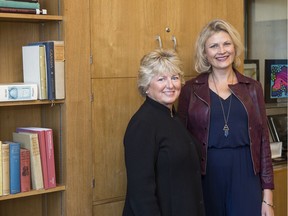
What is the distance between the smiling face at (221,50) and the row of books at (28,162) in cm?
94

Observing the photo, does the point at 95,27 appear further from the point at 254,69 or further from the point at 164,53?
the point at 254,69

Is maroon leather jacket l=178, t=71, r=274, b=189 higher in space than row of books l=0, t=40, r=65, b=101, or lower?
lower

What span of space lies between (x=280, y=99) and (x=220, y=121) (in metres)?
1.55

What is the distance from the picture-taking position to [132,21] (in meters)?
2.90

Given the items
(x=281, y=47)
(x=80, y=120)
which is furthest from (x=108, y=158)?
(x=281, y=47)

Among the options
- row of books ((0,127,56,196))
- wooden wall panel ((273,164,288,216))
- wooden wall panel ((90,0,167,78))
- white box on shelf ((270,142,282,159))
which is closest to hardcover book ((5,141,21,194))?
row of books ((0,127,56,196))

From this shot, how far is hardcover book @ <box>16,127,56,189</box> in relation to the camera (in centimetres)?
266

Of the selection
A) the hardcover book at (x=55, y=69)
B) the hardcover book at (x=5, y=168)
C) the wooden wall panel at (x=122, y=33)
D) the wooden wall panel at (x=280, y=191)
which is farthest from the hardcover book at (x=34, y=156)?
the wooden wall panel at (x=280, y=191)

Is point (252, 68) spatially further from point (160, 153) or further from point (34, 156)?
point (34, 156)

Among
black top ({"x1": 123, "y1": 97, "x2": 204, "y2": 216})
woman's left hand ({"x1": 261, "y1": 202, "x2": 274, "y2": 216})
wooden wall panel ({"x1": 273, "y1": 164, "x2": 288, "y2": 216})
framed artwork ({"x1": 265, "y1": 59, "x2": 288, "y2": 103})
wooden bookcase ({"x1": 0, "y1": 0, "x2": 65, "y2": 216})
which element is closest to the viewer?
black top ({"x1": 123, "y1": 97, "x2": 204, "y2": 216})

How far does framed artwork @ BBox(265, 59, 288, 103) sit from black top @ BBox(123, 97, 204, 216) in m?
1.74

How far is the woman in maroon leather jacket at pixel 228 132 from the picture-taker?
9.16 feet

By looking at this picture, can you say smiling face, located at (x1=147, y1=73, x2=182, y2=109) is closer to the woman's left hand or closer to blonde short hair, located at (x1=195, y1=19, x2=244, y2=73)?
blonde short hair, located at (x1=195, y1=19, x2=244, y2=73)

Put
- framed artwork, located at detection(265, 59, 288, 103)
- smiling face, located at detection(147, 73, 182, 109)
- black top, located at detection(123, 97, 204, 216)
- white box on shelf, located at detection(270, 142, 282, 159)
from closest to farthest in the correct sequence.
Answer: black top, located at detection(123, 97, 204, 216)
smiling face, located at detection(147, 73, 182, 109)
white box on shelf, located at detection(270, 142, 282, 159)
framed artwork, located at detection(265, 59, 288, 103)
